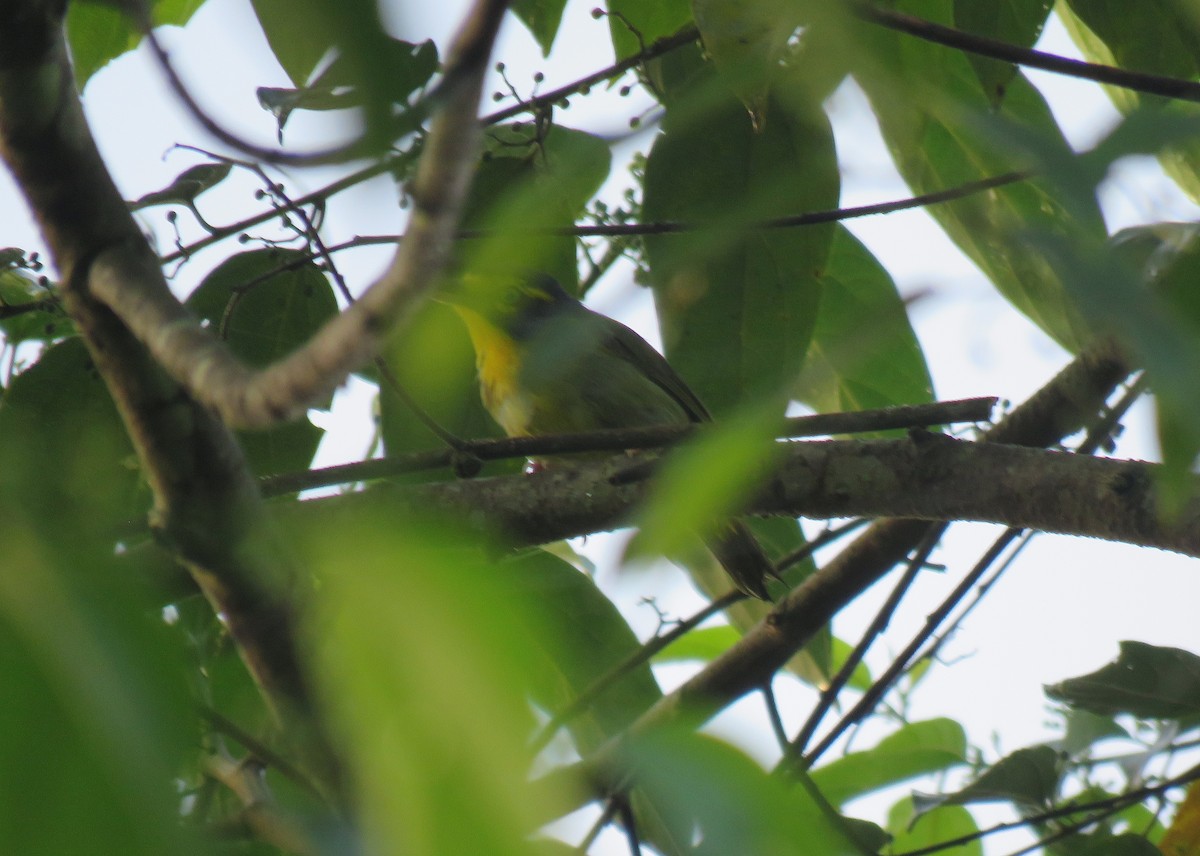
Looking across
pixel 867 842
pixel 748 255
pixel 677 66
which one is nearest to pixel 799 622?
pixel 867 842

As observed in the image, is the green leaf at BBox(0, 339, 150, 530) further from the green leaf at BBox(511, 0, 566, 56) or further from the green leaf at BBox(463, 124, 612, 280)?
the green leaf at BBox(511, 0, 566, 56)

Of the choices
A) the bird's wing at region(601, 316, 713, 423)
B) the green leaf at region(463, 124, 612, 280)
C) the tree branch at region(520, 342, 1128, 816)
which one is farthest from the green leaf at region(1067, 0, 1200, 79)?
the bird's wing at region(601, 316, 713, 423)

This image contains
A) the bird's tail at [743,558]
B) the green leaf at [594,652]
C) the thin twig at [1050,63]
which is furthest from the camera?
the bird's tail at [743,558]

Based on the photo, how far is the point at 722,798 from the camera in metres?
0.53

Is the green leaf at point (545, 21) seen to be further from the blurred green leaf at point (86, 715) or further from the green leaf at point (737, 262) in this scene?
the blurred green leaf at point (86, 715)

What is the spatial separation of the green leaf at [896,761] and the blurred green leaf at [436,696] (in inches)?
96.0

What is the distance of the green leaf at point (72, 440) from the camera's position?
80 cm

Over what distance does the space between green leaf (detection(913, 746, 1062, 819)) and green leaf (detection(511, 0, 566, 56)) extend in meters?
1.77

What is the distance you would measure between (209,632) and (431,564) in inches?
49.3

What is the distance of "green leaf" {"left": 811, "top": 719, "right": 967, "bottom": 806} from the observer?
300 cm

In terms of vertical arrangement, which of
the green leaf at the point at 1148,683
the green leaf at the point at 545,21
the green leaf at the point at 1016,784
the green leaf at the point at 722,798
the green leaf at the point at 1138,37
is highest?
the green leaf at the point at 545,21

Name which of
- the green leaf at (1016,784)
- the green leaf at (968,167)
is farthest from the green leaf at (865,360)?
the green leaf at (1016,784)

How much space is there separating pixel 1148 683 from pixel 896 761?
85 cm

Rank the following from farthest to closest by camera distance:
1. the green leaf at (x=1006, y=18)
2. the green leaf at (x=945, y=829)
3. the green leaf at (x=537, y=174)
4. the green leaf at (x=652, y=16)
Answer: the green leaf at (x=945, y=829) → the green leaf at (x=652, y=16) → the green leaf at (x=1006, y=18) → the green leaf at (x=537, y=174)
